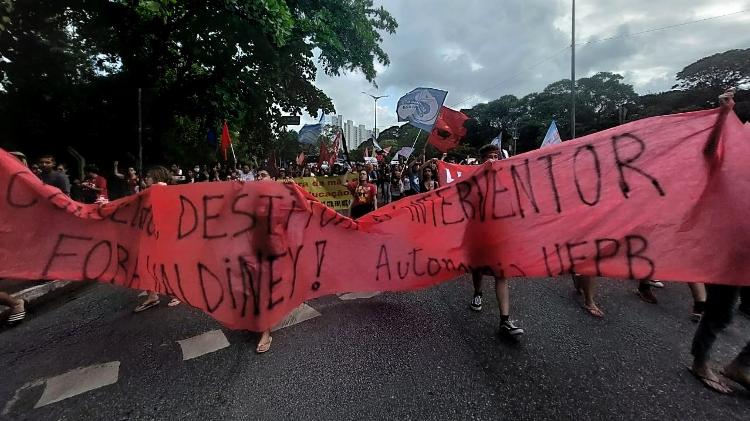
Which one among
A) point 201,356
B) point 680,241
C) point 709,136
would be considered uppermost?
point 709,136

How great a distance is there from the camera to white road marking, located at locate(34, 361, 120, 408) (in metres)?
2.54

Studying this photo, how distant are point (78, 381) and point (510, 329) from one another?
10.8 feet

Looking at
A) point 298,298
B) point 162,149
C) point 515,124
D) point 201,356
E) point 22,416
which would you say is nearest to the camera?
point 22,416

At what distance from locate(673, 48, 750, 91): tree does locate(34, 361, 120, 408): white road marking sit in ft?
171

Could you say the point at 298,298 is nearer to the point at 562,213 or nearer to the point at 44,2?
the point at 562,213

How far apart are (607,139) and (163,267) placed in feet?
12.2

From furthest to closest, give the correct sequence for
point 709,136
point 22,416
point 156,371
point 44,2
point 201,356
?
point 44,2 → point 201,356 → point 156,371 → point 709,136 → point 22,416

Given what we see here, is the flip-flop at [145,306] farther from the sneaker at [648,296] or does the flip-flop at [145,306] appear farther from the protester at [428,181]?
the protester at [428,181]

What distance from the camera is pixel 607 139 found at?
2.87 meters

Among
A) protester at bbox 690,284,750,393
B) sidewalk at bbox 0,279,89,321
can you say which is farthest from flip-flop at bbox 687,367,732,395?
sidewalk at bbox 0,279,89,321

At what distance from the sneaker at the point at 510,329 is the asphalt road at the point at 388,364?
0.09 m

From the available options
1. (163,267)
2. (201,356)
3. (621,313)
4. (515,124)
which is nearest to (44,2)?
(163,267)

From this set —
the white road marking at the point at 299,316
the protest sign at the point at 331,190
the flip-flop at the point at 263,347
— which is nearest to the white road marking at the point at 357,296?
the white road marking at the point at 299,316

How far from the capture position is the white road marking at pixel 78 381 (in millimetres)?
2538
